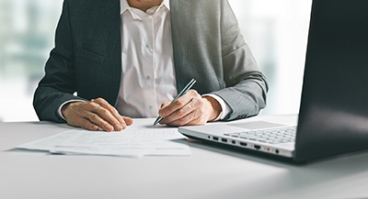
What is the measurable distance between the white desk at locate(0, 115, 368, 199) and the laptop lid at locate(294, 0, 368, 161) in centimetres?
5

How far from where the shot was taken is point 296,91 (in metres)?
3.35

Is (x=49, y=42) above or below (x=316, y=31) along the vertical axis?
below

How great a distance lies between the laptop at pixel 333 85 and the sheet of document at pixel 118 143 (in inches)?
9.2

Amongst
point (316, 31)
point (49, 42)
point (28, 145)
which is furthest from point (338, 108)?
point (49, 42)

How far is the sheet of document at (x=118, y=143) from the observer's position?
3.05ft

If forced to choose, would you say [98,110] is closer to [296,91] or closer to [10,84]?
[10,84]

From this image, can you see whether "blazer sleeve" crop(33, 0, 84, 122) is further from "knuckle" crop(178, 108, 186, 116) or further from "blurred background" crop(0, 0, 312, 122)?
"blurred background" crop(0, 0, 312, 122)

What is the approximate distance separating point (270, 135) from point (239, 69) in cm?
81

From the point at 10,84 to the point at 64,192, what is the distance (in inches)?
97.4

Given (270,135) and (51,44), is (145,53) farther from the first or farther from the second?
(51,44)

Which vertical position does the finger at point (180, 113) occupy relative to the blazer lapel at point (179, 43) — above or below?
below

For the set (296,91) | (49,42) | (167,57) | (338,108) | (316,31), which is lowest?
(296,91)

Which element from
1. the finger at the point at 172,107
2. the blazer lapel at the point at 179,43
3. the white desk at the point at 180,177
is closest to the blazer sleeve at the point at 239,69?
the blazer lapel at the point at 179,43

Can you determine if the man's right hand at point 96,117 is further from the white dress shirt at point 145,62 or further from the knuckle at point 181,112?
the white dress shirt at point 145,62
